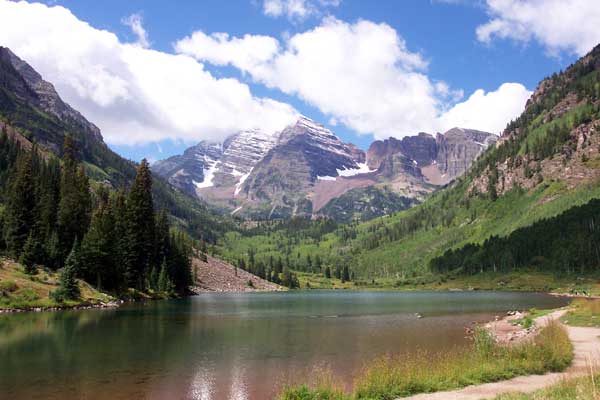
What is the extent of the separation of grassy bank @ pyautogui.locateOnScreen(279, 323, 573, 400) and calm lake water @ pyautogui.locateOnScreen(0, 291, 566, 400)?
7658 millimetres

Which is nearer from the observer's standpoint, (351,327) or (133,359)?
(133,359)

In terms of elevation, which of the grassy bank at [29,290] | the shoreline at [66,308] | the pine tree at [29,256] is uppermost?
the pine tree at [29,256]

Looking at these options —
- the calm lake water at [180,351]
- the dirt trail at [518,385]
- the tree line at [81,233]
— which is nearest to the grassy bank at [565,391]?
the dirt trail at [518,385]

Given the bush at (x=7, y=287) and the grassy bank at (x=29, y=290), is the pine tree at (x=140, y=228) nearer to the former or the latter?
the grassy bank at (x=29, y=290)

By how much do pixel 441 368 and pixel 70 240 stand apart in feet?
347

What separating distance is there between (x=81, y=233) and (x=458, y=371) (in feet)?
359

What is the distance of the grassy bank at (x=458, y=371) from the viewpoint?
25688mm

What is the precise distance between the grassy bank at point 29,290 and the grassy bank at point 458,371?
2676 inches

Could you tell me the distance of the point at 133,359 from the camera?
43375 mm

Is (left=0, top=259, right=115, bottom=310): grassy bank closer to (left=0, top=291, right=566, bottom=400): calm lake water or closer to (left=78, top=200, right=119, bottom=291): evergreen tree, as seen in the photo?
(left=0, top=291, right=566, bottom=400): calm lake water

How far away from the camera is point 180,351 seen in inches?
1916

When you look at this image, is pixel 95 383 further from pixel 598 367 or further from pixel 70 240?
pixel 70 240

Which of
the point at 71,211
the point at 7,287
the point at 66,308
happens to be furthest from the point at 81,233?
the point at 7,287

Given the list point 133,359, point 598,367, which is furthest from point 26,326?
point 598,367
